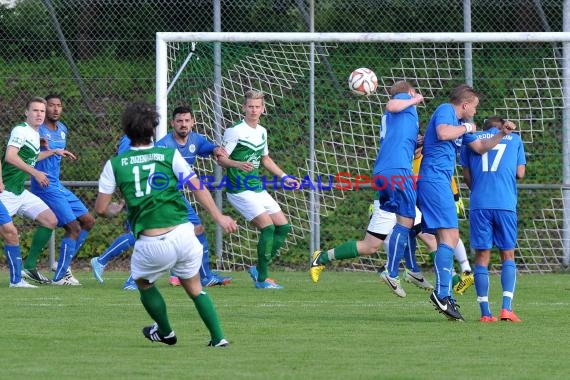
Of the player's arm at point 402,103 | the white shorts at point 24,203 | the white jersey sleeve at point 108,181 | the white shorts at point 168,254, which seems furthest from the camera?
the white shorts at point 24,203

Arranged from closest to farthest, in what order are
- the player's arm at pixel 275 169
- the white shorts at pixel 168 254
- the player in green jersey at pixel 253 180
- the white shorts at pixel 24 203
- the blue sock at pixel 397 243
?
the white shorts at pixel 168 254, the blue sock at pixel 397 243, the player in green jersey at pixel 253 180, the player's arm at pixel 275 169, the white shorts at pixel 24 203

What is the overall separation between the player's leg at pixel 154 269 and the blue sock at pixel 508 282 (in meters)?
2.99

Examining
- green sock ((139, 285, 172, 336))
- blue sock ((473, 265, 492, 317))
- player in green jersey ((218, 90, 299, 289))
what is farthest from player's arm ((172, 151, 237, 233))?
player in green jersey ((218, 90, 299, 289))

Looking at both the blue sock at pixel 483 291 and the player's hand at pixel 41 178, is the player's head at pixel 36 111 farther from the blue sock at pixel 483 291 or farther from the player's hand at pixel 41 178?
the blue sock at pixel 483 291

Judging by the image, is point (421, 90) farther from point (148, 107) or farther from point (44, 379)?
point (44, 379)

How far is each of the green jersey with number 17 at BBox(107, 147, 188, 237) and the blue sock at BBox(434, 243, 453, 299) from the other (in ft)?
8.72

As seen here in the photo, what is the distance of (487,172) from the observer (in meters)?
9.63

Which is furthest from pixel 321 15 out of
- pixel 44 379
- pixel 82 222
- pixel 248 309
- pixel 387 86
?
pixel 44 379

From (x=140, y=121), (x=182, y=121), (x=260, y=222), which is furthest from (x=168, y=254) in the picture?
(x=260, y=222)

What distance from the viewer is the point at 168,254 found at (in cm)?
741

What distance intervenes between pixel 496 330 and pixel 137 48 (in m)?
9.87

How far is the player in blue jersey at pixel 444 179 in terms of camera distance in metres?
9.39

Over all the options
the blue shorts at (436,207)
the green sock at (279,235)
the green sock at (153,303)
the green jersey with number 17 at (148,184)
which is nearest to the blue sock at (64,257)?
the green sock at (279,235)

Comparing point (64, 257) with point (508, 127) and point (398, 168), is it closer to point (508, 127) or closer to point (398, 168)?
point (398, 168)
